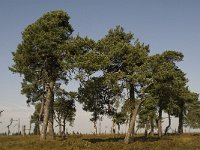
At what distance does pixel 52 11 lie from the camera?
4741 centimetres

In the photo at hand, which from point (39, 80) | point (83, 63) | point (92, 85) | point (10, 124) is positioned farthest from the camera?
point (10, 124)

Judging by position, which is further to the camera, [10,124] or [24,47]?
[10,124]

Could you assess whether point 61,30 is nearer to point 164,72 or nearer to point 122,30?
point 122,30

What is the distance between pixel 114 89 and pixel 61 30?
34.6 feet

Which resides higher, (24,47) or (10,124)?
(24,47)

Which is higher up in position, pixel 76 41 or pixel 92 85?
pixel 76 41

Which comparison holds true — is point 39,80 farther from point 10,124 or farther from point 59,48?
point 10,124

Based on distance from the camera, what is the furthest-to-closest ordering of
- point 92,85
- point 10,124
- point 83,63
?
1. point 10,124
2. point 92,85
3. point 83,63

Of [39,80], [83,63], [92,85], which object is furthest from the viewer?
[39,80]

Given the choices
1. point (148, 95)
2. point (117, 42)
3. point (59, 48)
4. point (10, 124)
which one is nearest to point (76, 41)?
point (59, 48)

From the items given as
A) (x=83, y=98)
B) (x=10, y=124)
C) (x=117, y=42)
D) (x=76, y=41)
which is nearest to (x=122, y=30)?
(x=117, y=42)

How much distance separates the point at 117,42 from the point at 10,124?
7237 centimetres

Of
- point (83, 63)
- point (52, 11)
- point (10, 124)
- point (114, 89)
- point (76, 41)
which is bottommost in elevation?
point (10, 124)

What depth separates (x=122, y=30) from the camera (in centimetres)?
4878
